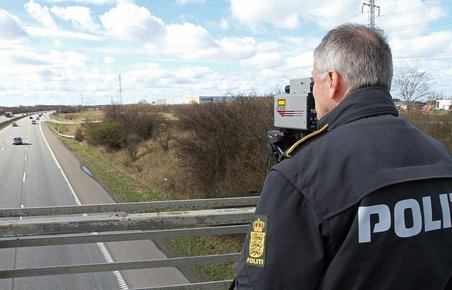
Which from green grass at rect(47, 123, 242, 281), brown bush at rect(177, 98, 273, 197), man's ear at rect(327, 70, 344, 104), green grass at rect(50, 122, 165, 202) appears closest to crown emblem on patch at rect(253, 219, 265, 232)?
man's ear at rect(327, 70, 344, 104)

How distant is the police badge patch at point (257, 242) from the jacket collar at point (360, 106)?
1.29 feet

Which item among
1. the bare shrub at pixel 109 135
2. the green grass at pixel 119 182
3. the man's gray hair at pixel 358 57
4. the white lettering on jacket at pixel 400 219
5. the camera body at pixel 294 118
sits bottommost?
the green grass at pixel 119 182

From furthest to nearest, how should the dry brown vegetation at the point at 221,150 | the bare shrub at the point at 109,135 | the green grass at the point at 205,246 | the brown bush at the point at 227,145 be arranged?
1. the bare shrub at the point at 109,135
2. the brown bush at the point at 227,145
3. the dry brown vegetation at the point at 221,150
4. the green grass at the point at 205,246

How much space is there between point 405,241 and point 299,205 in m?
0.33

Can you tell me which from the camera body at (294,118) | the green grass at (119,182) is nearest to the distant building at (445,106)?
the green grass at (119,182)

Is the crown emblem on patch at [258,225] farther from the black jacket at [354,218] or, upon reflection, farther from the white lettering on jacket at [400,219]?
the white lettering on jacket at [400,219]

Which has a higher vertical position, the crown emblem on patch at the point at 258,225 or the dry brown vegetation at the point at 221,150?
the crown emblem on patch at the point at 258,225

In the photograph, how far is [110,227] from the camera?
2.65m

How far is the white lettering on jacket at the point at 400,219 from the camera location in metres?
1.19

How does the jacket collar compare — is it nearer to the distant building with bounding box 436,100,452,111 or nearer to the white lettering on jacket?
the white lettering on jacket

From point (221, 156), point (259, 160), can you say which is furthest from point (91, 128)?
point (259, 160)

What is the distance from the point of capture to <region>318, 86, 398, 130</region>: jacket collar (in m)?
1.34

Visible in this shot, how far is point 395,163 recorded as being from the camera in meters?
1.25

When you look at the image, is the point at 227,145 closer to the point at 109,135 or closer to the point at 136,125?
the point at 136,125
